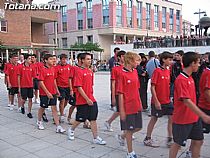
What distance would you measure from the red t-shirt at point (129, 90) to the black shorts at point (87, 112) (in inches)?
41.0

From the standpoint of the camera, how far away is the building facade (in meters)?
52.1

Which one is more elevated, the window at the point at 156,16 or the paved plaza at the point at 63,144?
the window at the point at 156,16

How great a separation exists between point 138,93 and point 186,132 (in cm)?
115

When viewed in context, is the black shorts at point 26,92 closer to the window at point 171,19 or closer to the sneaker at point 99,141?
the sneaker at point 99,141

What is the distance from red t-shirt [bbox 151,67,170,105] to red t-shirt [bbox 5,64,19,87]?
5.40 meters

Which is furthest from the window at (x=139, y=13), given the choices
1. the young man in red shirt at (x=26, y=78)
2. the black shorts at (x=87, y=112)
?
the black shorts at (x=87, y=112)

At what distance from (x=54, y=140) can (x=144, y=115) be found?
3.06 meters

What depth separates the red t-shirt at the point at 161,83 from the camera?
5.02 m

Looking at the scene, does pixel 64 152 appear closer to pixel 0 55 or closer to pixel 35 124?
pixel 35 124

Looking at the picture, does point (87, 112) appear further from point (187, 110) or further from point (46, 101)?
point (187, 110)

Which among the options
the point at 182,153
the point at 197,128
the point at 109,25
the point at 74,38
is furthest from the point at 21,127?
the point at 74,38

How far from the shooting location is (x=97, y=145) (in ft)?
17.8

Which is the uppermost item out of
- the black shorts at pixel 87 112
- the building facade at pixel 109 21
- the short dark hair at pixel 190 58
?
the building facade at pixel 109 21

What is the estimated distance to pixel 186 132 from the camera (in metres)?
3.74
